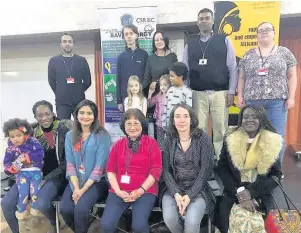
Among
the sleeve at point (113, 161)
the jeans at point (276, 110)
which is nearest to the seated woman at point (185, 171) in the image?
the sleeve at point (113, 161)

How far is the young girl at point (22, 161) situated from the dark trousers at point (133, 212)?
68 cm

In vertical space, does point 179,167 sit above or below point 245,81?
below

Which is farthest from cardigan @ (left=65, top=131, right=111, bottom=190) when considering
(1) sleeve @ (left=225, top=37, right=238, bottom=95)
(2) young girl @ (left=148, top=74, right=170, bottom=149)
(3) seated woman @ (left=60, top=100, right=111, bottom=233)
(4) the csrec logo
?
(4) the csrec logo

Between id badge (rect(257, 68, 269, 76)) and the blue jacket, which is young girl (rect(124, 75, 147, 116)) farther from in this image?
id badge (rect(257, 68, 269, 76))

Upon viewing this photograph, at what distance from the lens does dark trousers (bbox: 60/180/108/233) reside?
223 centimetres

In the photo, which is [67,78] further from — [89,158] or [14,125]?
[89,158]

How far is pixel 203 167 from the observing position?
221 cm

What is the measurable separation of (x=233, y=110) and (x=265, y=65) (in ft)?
6.25

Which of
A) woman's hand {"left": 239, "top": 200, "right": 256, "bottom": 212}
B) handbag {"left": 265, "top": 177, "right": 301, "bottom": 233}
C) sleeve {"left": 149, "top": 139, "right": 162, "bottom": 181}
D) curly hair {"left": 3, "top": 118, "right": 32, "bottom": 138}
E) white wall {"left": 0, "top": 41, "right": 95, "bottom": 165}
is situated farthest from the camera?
white wall {"left": 0, "top": 41, "right": 95, "bottom": 165}

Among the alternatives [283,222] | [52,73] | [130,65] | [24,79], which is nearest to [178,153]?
[283,222]

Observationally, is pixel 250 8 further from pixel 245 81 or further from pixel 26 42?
pixel 26 42

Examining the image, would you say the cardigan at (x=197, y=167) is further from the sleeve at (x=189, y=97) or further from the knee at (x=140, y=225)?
the sleeve at (x=189, y=97)

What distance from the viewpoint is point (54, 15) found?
488 cm

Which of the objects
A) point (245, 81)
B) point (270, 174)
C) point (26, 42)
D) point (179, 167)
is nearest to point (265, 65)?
point (245, 81)
